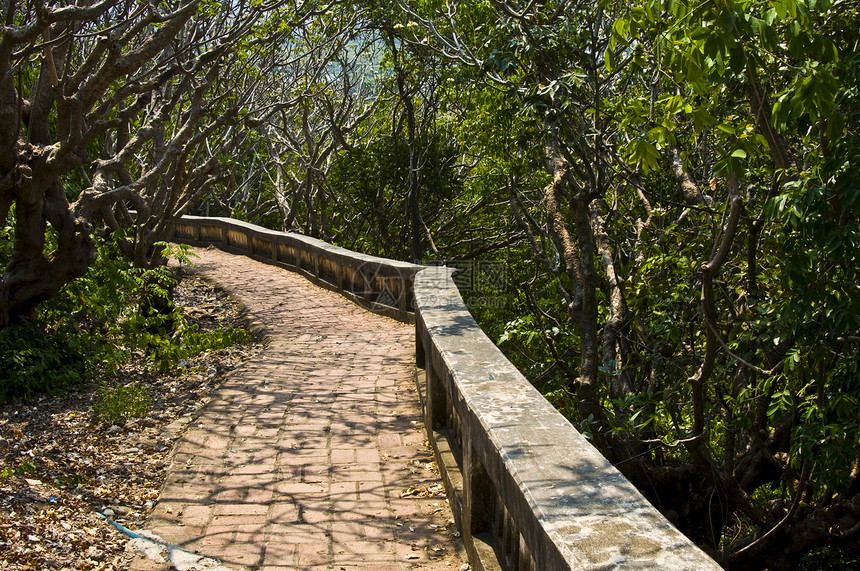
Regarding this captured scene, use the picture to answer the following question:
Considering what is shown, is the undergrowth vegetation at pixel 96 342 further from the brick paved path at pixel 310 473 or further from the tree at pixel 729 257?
the tree at pixel 729 257

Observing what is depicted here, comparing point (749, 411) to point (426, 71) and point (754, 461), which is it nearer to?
point (754, 461)

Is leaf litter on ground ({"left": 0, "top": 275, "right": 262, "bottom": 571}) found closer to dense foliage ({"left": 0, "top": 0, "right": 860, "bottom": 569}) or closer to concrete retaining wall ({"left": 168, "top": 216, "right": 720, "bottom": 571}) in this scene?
dense foliage ({"left": 0, "top": 0, "right": 860, "bottom": 569})

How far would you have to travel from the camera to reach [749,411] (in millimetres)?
5895

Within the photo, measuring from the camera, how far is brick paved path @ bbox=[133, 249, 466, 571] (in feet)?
14.1

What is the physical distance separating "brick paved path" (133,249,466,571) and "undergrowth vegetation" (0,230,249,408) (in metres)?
0.84

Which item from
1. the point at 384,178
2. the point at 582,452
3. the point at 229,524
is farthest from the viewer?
the point at 384,178

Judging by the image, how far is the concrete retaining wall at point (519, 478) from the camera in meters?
2.30

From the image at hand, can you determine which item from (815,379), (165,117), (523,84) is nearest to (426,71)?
(165,117)

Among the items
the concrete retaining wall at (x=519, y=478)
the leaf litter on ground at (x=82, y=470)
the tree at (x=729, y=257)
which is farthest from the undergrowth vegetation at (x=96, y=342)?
the tree at (x=729, y=257)

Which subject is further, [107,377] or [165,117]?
[165,117]

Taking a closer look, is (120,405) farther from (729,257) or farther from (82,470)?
(729,257)

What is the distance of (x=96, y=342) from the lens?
773 cm

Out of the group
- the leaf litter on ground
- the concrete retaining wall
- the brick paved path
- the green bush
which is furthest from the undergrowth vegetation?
the concrete retaining wall

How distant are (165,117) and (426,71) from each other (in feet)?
21.9
